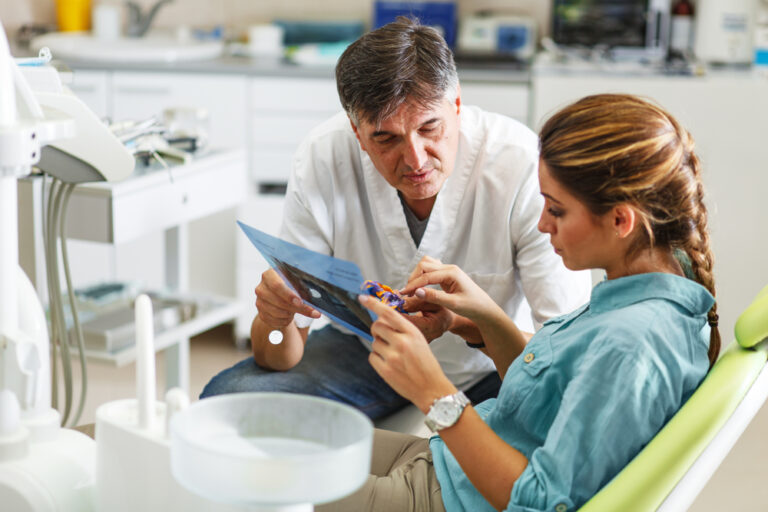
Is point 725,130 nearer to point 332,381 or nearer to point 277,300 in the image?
point 332,381

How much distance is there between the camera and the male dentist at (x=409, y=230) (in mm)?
1575

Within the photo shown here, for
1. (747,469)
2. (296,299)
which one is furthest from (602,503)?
(747,469)

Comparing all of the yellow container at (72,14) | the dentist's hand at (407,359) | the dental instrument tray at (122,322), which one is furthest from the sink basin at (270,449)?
the yellow container at (72,14)

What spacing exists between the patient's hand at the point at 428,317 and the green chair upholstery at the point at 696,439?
487 millimetres

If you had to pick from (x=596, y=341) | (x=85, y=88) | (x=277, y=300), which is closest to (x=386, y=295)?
(x=277, y=300)

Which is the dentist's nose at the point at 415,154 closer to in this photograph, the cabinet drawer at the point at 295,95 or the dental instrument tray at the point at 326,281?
the dental instrument tray at the point at 326,281

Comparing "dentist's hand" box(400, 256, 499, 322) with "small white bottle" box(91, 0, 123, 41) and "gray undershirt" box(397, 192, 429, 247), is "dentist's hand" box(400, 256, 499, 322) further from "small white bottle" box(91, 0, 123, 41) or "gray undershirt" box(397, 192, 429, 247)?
"small white bottle" box(91, 0, 123, 41)

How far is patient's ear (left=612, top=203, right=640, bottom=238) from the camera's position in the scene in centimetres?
112

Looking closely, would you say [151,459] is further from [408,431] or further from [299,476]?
[408,431]

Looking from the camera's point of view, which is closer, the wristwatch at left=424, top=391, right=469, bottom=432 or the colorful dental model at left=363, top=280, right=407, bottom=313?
the wristwatch at left=424, top=391, right=469, bottom=432

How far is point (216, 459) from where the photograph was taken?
801mm

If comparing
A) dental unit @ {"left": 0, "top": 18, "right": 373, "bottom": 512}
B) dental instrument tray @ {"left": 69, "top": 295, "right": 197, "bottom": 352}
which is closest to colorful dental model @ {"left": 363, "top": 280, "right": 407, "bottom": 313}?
dental unit @ {"left": 0, "top": 18, "right": 373, "bottom": 512}

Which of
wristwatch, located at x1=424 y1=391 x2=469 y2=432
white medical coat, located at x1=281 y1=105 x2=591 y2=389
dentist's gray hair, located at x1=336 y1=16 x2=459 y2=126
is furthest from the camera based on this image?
white medical coat, located at x1=281 y1=105 x2=591 y2=389

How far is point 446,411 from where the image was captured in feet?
3.66
